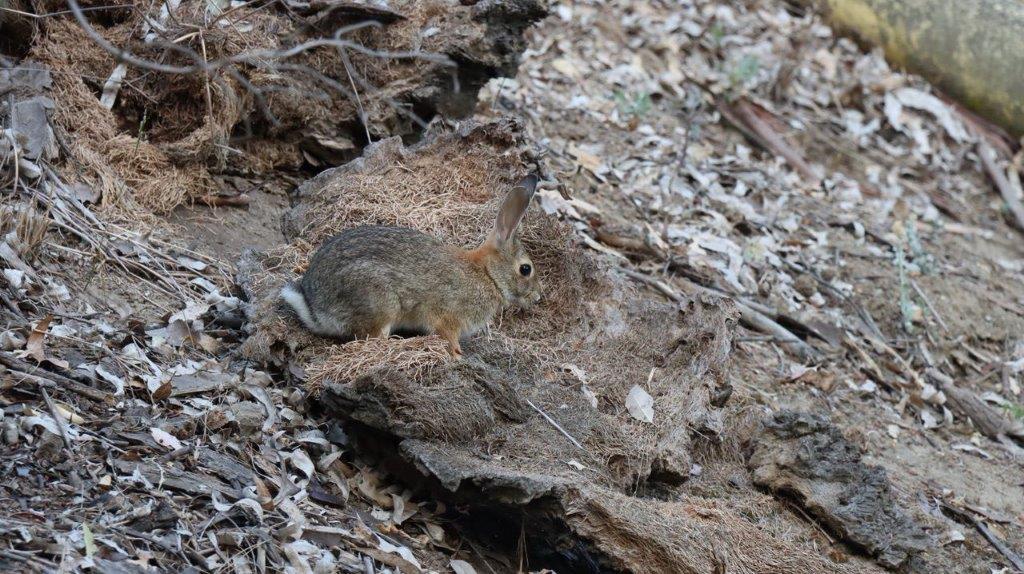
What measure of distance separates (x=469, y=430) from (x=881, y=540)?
99.0 inches

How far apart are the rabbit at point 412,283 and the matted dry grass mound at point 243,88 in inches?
42.3

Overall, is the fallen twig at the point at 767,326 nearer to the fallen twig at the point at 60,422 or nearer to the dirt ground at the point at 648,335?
the dirt ground at the point at 648,335

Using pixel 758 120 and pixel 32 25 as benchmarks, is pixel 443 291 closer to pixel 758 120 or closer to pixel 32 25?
pixel 32 25

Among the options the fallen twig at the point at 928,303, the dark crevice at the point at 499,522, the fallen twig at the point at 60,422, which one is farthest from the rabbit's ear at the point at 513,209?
the fallen twig at the point at 928,303

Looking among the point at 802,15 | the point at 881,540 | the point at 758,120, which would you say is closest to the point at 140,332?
the point at 881,540

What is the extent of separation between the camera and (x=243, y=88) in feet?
23.6

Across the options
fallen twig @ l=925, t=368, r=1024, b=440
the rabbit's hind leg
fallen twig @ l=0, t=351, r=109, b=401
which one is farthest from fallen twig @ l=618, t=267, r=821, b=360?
fallen twig @ l=0, t=351, r=109, b=401

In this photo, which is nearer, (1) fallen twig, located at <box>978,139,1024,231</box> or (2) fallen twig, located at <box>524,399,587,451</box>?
(2) fallen twig, located at <box>524,399,587,451</box>

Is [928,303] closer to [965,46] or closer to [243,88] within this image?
[965,46]

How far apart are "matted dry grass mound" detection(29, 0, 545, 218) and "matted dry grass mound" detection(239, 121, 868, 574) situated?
665 millimetres

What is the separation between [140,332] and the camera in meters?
5.44

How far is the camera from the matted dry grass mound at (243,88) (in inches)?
266

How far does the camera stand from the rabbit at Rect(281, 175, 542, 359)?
565 centimetres

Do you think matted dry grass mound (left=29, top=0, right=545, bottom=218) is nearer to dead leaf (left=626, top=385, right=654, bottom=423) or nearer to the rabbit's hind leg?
the rabbit's hind leg
